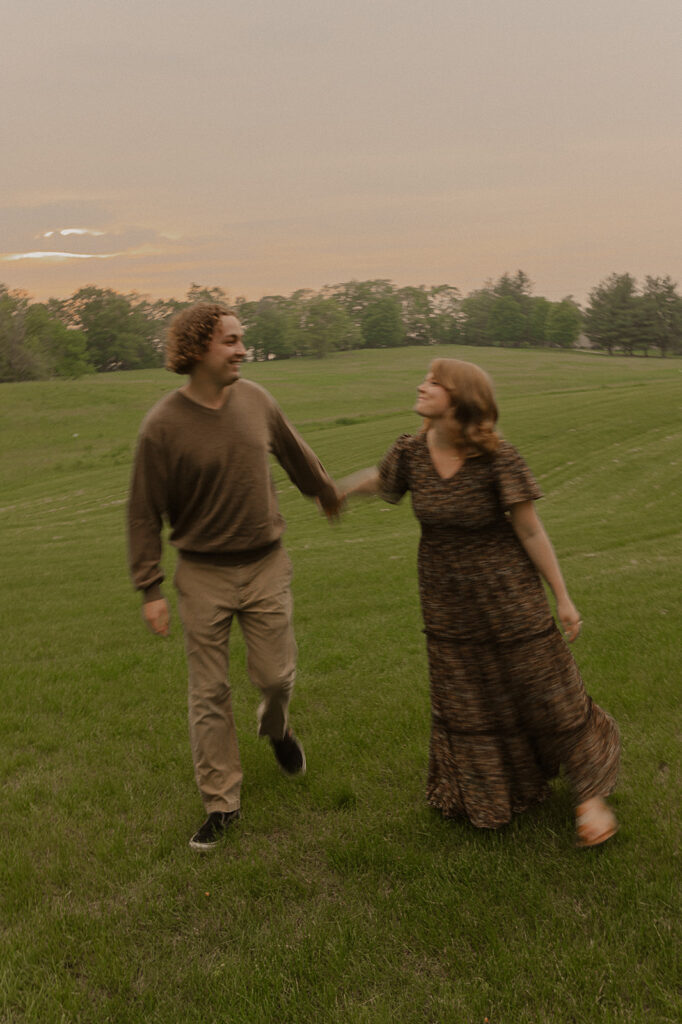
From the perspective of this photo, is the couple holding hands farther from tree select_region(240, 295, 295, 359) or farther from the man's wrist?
tree select_region(240, 295, 295, 359)

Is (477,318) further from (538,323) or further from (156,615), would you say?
(156,615)

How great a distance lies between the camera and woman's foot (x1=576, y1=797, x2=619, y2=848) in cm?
383

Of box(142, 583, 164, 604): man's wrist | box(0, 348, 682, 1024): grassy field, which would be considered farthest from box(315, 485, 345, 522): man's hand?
box(0, 348, 682, 1024): grassy field

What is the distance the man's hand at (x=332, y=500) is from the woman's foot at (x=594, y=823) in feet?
7.10

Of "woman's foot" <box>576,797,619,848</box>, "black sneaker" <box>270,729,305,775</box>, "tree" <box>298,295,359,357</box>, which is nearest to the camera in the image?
"woman's foot" <box>576,797,619,848</box>

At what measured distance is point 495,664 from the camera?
13.5 ft

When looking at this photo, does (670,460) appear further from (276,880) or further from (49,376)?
(49,376)

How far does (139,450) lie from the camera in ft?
14.2

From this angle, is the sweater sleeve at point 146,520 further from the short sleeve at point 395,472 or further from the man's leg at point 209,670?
the short sleeve at point 395,472

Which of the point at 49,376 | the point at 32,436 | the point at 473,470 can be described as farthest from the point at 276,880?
the point at 49,376

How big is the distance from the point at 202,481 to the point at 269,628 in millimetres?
910

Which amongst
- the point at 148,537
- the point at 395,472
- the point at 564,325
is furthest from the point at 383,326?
the point at 148,537

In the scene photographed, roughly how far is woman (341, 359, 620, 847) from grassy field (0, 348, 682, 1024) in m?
0.27

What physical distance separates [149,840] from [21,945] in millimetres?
945
